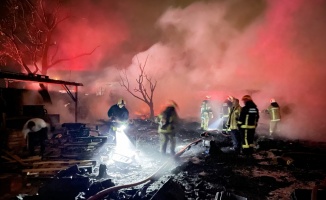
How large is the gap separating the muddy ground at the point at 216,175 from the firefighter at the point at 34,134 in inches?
81.7

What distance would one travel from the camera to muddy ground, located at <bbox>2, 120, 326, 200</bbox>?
4.60 m

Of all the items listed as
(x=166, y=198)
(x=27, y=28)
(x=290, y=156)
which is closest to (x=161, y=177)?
(x=166, y=198)

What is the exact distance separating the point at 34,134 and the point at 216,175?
252 inches

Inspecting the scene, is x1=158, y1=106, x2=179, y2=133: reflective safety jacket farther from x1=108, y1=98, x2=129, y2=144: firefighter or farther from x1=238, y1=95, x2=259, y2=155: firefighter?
x1=238, y1=95, x2=259, y2=155: firefighter

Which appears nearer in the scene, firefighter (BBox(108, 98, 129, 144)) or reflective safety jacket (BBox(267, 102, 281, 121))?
firefighter (BBox(108, 98, 129, 144))

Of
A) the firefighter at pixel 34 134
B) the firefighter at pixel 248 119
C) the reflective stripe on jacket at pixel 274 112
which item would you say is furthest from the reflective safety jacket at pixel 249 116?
the firefighter at pixel 34 134

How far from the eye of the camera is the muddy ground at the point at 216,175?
15.1 ft

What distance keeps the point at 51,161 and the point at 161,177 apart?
11.4ft

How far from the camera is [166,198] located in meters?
3.82

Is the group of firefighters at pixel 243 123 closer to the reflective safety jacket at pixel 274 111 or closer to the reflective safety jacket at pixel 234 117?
the reflective safety jacket at pixel 234 117

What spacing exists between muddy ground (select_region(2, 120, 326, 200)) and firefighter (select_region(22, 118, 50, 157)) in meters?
2.08

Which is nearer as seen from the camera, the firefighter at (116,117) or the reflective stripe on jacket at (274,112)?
the firefighter at (116,117)

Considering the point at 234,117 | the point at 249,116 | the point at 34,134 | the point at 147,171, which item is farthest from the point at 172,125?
the point at 34,134

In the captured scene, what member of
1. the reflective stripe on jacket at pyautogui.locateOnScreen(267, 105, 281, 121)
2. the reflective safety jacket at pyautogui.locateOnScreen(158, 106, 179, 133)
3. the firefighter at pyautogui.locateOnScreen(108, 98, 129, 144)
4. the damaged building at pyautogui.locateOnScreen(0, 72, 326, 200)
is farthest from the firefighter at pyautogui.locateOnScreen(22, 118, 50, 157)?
the reflective stripe on jacket at pyautogui.locateOnScreen(267, 105, 281, 121)
